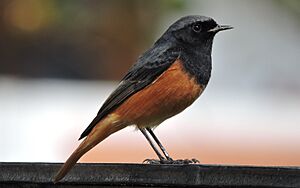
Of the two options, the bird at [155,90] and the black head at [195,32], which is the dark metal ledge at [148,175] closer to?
the bird at [155,90]

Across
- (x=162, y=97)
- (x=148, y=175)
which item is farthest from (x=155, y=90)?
(x=148, y=175)

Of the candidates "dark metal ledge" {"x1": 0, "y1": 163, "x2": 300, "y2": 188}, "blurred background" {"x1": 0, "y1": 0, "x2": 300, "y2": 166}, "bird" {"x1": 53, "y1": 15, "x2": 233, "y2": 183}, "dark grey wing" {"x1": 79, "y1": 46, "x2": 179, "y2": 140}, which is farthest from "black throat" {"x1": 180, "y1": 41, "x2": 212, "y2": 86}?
"blurred background" {"x1": 0, "y1": 0, "x2": 300, "y2": 166}

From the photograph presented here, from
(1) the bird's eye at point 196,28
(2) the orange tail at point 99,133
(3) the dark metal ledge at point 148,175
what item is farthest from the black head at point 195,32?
(3) the dark metal ledge at point 148,175

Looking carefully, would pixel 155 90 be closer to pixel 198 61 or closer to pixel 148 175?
pixel 198 61

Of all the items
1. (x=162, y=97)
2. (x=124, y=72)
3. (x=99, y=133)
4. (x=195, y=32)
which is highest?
(x=195, y=32)

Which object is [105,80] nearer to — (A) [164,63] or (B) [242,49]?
(B) [242,49]

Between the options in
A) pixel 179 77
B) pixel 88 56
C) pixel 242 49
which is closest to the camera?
pixel 179 77

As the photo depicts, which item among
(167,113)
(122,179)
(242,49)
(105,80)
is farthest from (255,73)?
(122,179)

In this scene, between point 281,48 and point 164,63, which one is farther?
point 281,48
